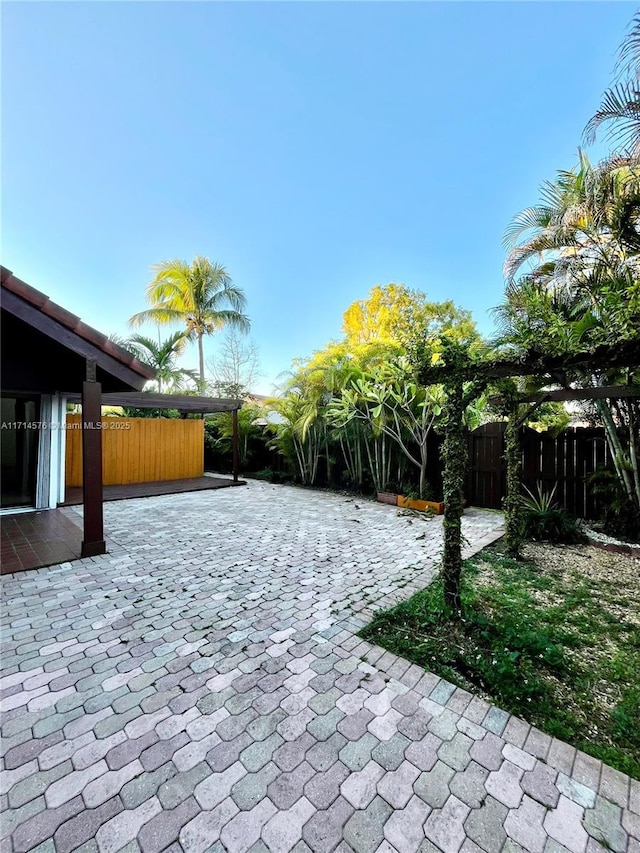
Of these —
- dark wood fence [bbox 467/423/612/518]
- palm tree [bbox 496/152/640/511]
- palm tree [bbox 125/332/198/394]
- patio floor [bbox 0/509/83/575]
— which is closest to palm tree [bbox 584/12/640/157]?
palm tree [bbox 496/152/640/511]

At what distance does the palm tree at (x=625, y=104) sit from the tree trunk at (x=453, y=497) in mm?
4000

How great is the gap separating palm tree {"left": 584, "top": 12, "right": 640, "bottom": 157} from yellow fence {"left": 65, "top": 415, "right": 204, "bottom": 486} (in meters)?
10.2

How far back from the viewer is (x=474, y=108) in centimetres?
751

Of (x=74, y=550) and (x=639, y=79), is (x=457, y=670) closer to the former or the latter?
(x=74, y=550)

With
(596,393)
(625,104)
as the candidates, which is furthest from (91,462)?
(625,104)

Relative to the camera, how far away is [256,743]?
164 cm

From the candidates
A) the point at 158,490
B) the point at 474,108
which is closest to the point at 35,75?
the point at 158,490

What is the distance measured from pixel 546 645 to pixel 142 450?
381 inches

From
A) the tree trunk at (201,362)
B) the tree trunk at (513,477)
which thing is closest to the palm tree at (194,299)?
the tree trunk at (201,362)

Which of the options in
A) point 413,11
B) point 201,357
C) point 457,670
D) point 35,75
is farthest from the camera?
point 201,357

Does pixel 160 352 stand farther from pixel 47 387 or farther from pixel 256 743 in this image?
pixel 256 743

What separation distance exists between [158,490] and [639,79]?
9.98m

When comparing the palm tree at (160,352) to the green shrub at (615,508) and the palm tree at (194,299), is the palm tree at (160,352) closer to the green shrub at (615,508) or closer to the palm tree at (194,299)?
the palm tree at (194,299)

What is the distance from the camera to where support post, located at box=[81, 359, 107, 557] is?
13.0ft
